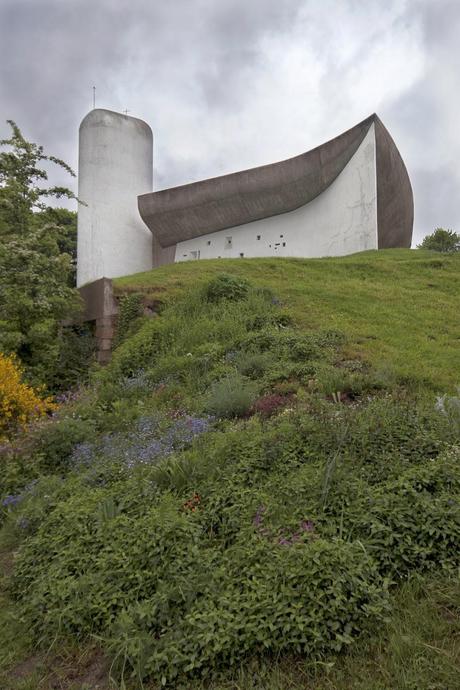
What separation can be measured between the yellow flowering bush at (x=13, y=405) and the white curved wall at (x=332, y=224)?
615 inches

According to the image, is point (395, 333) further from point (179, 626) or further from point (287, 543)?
point (179, 626)

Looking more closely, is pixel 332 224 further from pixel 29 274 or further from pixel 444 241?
pixel 29 274

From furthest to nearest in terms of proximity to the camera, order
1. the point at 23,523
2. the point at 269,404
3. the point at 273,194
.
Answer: the point at 273,194, the point at 269,404, the point at 23,523

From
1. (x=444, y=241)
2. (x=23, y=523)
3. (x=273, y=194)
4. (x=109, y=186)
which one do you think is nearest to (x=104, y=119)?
(x=109, y=186)

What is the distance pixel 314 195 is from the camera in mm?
20156

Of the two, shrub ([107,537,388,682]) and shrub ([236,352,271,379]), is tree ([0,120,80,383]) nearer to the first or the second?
shrub ([236,352,271,379])

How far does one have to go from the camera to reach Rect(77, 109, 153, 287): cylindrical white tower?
21594 millimetres

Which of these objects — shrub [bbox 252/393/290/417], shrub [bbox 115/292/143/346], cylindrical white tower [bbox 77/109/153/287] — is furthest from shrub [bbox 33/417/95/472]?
cylindrical white tower [bbox 77/109/153/287]

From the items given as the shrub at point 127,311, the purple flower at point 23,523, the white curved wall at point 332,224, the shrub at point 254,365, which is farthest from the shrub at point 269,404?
the white curved wall at point 332,224

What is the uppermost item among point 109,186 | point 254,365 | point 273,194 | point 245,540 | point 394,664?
point 109,186

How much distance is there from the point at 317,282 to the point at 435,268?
383 centimetres

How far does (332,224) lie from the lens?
20031 millimetres

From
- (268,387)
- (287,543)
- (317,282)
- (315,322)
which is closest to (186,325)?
(315,322)

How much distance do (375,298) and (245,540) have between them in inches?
285
